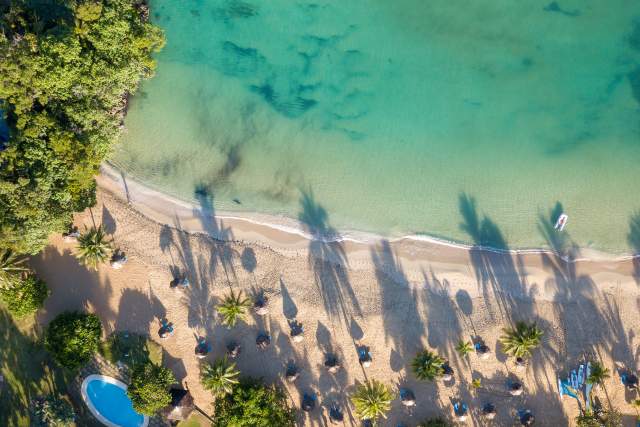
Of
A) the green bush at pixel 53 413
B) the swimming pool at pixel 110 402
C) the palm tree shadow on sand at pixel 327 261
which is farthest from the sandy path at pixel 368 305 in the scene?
the green bush at pixel 53 413

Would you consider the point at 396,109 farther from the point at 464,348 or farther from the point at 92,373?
the point at 92,373

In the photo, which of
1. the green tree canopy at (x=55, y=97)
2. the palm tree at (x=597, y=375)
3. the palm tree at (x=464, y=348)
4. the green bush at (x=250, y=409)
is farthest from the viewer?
the palm tree at (x=464, y=348)

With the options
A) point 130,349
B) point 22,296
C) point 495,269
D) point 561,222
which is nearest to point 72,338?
point 130,349

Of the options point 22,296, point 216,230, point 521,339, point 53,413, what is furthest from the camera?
point 216,230

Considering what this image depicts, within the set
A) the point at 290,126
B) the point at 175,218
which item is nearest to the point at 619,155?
the point at 290,126

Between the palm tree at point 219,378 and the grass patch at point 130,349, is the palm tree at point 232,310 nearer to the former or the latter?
the palm tree at point 219,378

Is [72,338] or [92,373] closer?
[72,338]

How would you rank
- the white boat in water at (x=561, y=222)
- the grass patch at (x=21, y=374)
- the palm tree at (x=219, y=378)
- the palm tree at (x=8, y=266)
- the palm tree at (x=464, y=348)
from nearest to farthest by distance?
the palm tree at (x=8, y=266) < the palm tree at (x=219, y=378) < the palm tree at (x=464, y=348) < the grass patch at (x=21, y=374) < the white boat in water at (x=561, y=222)

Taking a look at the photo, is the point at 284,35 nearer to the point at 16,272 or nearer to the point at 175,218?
the point at 175,218
